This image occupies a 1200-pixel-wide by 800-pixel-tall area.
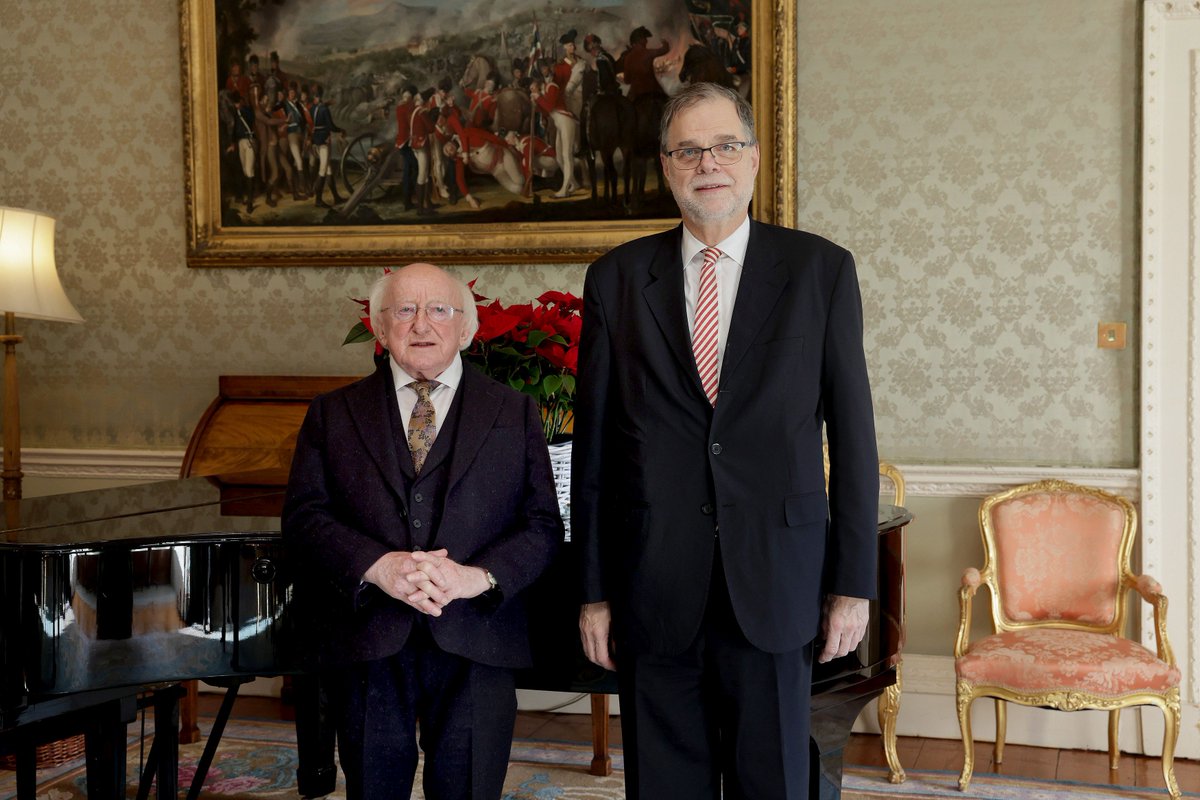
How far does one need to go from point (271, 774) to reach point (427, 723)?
5.97ft

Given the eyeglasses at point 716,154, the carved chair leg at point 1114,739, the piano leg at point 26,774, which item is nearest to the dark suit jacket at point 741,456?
the eyeglasses at point 716,154

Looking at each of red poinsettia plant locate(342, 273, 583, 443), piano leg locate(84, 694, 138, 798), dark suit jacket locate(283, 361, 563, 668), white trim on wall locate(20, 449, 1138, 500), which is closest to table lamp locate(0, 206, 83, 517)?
piano leg locate(84, 694, 138, 798)

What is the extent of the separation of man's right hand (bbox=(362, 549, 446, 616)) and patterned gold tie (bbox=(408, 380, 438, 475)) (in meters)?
0.21

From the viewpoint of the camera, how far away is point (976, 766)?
3887mm

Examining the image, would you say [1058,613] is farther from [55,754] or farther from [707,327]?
[55,754]

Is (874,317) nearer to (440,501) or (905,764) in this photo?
(905,764)

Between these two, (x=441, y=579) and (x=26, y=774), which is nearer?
(x=441, y=579)

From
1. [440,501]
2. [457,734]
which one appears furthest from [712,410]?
[457,734]

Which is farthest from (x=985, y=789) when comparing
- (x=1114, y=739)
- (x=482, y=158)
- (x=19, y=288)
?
(x=19, y=288)

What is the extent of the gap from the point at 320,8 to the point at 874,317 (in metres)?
2.62

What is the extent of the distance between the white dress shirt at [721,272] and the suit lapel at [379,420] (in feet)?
2.25

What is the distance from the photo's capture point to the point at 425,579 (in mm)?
2102

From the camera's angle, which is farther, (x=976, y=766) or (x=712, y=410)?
(x=976, y=766)

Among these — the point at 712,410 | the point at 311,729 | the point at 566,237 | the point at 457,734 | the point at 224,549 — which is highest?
the point at 566,237
